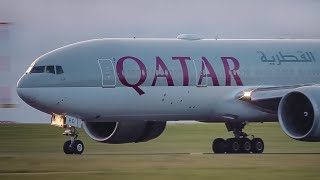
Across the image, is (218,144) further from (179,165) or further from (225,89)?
(179,165)

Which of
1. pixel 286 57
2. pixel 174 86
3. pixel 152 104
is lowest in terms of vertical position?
pixel 152 104

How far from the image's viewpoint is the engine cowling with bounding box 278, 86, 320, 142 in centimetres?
4138

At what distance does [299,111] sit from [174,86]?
5.53 meters

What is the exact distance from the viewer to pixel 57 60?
1735 inches

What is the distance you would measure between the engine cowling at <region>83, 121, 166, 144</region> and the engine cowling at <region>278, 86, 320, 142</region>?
7381mm

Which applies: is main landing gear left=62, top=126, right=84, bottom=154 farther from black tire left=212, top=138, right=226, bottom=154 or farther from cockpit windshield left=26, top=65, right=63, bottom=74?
black tire left=212, top=138, right=226, bottom=154

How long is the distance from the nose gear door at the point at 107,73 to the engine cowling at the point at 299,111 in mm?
6745

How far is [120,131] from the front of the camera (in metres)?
46.8

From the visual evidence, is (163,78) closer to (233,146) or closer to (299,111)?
(233,146)

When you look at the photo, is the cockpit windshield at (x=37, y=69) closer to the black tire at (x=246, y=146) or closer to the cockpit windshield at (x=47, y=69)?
the cockpit windshield at (x=47, y=69)

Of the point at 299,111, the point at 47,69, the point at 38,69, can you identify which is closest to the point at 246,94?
the point at 299,111

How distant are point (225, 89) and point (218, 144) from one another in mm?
2850

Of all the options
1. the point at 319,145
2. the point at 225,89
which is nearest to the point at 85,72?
A: the point at 225,89

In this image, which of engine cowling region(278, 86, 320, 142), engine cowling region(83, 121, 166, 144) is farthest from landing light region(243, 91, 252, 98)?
engine cowling region(83, 121, 166, 144)
